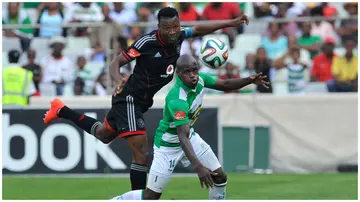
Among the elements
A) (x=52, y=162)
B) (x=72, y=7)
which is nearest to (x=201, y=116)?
(x=52, y=162)

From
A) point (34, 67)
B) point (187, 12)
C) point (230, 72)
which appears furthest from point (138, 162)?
point (187, 12)

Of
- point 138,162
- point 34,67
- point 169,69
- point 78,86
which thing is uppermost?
point 169,69

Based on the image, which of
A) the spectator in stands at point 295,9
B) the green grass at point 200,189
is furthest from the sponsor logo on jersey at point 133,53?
the spectator in stands at point 295,9

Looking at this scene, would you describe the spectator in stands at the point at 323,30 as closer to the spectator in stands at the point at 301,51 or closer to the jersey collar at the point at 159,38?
the spectator in stands at the point at 301,51

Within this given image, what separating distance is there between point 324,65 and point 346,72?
566 millimetres

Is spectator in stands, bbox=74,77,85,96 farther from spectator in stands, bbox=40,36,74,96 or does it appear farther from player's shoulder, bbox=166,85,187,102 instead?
player's shoulder, bbox=166,85,187,102

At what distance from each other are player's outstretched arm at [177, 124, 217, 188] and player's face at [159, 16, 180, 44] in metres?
1.66

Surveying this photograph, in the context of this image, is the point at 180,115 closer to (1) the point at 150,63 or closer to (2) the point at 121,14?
(1) the point at 150,63

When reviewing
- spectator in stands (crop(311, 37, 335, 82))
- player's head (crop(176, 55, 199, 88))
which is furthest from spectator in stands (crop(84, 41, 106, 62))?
player's head (crop(176, 55, 199, 88))

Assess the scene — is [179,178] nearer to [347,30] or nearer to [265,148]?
[265,148]

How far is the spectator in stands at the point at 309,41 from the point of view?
17.4 metres

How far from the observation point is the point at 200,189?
1282 cm

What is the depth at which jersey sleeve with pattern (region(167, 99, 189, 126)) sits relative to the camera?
8656 millimetres

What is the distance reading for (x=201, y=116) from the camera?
15.4 m
